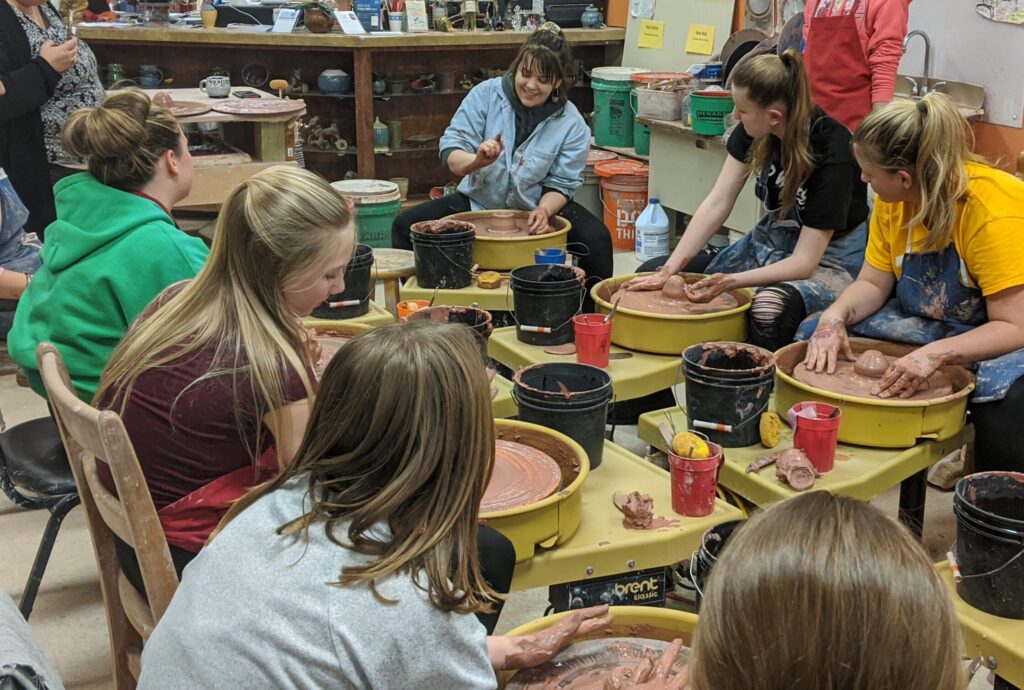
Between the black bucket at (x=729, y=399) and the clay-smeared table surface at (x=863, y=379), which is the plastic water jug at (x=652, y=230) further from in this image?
the black bucket at (x=729, y=399)

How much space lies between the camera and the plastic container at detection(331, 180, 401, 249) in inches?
216

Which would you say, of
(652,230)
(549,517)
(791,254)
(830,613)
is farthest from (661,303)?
(652,230)

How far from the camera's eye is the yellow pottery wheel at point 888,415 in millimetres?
2520

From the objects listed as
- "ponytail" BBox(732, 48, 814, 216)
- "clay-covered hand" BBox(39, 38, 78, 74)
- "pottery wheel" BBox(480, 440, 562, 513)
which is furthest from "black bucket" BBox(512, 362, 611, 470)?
"clay-covered hand" BBox(39, 38, 78, 74)

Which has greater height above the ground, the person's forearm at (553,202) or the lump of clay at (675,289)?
the person's forearm at (553,202)

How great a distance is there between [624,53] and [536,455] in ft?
18.9

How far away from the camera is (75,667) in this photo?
2.73 m

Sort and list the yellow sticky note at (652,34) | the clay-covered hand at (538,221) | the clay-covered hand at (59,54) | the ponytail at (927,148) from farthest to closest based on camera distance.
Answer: the yellow sticky note at (652,34), the clay-covered hand at (59,54), the clay-covered hand at (538,221), the ponytail at (927,148)

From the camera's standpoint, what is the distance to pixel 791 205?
3508mm

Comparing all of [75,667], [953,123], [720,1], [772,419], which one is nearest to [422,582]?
[772,419]

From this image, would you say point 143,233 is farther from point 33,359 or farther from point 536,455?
point 536,455

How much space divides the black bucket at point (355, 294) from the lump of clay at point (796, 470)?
4.98 feet

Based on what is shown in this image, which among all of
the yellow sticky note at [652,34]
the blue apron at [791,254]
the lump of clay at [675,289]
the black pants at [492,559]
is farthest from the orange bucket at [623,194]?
the black pants at [492,559]

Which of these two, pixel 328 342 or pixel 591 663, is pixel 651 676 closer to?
pixel 591 663
